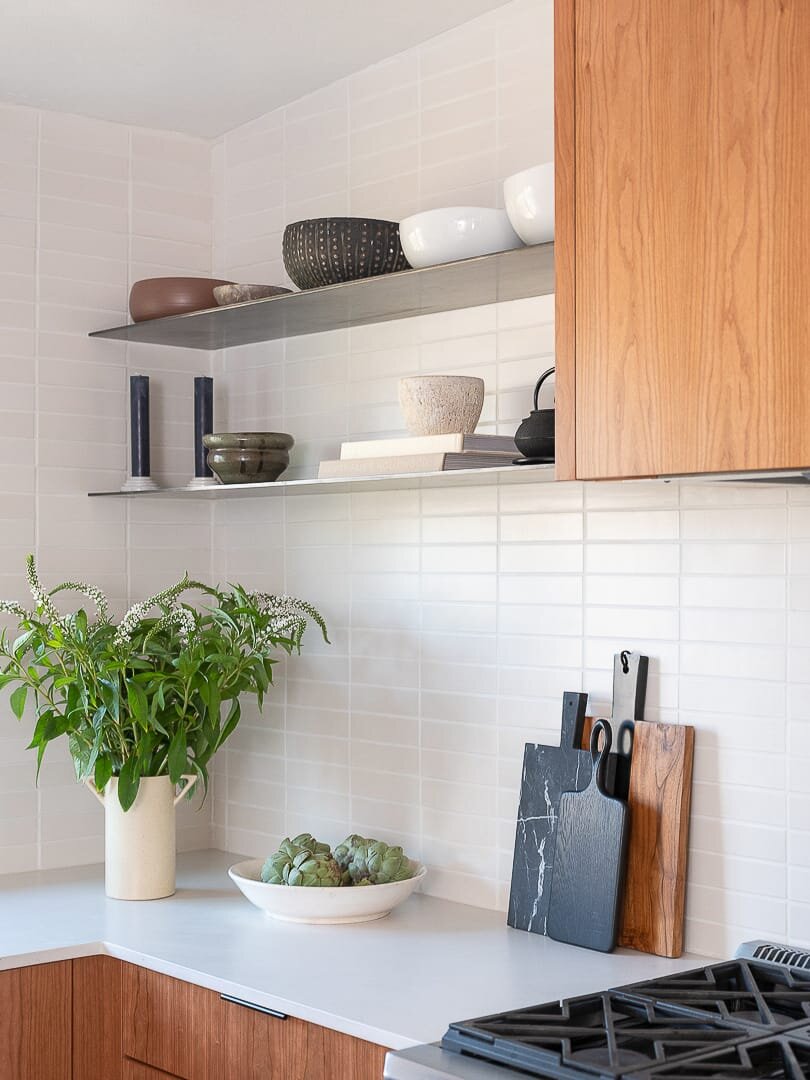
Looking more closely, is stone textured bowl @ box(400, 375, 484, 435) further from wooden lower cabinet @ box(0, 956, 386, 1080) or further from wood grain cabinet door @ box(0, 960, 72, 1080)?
wood grain cabinet door @ box(0, 960, 72, 1080)

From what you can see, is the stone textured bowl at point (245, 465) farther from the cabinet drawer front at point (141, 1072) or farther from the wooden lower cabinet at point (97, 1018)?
the cabinet drawer front at point (141, 1072)

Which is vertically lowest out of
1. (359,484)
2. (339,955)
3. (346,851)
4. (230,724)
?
(339,955)

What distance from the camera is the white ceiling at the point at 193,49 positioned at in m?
2.52

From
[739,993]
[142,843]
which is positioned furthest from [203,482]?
[739,993]

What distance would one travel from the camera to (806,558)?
206cm

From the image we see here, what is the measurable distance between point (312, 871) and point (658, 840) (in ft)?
2.09

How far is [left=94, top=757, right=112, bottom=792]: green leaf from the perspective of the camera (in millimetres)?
2660

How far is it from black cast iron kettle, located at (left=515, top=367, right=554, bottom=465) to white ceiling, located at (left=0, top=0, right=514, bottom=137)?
86cm

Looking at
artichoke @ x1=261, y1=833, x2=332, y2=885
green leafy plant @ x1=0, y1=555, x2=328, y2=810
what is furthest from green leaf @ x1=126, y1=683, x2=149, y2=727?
artichoke @ x1=261, y1=833, x2=332, y2=885

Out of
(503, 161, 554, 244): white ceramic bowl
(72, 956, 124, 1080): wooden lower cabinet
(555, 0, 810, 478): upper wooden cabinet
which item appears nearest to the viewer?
(555, 0, 810, 478): upper wooden cabinet

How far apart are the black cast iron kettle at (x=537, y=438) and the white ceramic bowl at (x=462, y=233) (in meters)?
0.31

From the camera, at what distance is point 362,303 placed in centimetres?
262

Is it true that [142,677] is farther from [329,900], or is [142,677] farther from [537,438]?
[537,438]

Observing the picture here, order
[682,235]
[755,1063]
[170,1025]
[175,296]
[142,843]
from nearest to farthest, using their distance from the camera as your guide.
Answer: [755,1063] < [682,235] < [170,1025] < [142,843] < [175,296]
